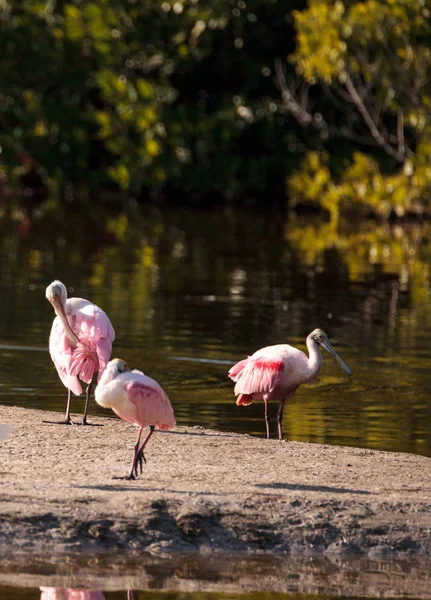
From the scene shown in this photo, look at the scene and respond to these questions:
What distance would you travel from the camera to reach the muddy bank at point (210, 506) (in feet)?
24.4

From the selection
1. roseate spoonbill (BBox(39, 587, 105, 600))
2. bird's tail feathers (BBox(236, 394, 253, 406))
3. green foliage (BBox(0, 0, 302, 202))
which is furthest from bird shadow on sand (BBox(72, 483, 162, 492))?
green foliage (BBox(0, 0, 302, 202))

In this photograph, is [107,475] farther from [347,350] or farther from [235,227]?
[235,227]

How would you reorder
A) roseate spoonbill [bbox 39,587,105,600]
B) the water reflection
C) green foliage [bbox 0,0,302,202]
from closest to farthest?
roseate spoonbill [bbox 39,587,105,600] < the water reflection < green foliage [bbox 0,0,302,202]

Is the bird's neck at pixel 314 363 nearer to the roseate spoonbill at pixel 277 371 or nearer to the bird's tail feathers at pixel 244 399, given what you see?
the roseate spoonbill at pixel 277 371

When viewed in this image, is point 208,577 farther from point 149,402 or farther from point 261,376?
point 261,376

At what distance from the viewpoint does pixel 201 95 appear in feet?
145

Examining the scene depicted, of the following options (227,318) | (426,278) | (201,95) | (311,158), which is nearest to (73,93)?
(201,95)

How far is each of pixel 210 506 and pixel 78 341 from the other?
2651mm

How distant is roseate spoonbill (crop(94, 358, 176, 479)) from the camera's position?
7.99 meters

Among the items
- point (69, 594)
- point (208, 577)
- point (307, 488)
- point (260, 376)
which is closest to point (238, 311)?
point (260, 376)

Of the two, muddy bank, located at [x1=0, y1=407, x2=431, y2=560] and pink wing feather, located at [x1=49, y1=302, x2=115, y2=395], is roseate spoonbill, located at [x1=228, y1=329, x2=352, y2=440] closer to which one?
pink wing feather, located at [x1=49, y1=302, x2=115, y2=395]

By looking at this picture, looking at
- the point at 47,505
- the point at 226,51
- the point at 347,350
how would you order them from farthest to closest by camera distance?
the point at 226,51
the point at 347,350
the point at 47,505

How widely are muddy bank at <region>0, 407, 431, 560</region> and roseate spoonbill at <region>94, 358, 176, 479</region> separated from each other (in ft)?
1.16

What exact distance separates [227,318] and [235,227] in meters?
17.4
